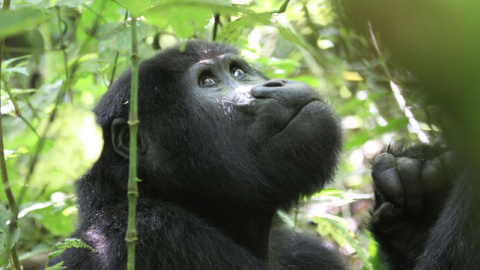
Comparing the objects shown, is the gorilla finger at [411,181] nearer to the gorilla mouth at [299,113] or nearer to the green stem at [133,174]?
the gorilla mouth at [299,113]

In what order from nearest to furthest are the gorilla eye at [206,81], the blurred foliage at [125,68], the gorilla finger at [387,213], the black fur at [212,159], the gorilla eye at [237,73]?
the blurred foliage at [125,68], the black fur at [212,159], the gorilla finger at [387,213], the gorilla eye at [206,81], the gorilla eye at [237,73]

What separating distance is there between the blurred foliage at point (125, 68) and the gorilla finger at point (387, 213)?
1.18 feet

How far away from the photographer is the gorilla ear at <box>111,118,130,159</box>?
3.40 metres

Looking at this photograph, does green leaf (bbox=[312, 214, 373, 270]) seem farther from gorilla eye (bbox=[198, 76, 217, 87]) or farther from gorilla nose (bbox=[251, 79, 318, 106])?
gorilla eye (bbox=[198, 76, 217, 87])

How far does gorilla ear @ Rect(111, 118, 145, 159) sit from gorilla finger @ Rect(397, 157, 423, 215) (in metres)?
1.57

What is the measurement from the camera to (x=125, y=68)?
197 inches

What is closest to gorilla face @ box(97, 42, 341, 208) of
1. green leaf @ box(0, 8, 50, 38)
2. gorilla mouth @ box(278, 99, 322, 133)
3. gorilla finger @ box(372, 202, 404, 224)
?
A: gorilla mouth @ box(278, 99, 322, 133)

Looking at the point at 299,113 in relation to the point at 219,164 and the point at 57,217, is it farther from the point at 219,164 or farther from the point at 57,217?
the point at 57,217

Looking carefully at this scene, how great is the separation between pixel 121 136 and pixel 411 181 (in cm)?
176

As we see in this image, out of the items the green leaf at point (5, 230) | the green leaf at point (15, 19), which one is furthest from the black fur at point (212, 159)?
the green leaf at point (15, 19)

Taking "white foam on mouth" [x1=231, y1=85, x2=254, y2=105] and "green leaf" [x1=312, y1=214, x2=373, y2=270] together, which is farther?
"green leaf" [x1=312, y1=214, x2=373, y2=270]

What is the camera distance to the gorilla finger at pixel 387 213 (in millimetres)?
3492

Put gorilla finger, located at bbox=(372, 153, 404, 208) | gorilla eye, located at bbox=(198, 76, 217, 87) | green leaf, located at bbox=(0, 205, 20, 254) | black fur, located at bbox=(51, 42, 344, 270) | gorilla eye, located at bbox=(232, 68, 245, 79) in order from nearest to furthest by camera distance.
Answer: green leaf, located at bbox=(0, 205, 20, 254), black fur, located at bbox=(51, 42, 344, 270), gorilla finger, located at bbox=(372, 153, 404, 208), gorilla eye, located at bbox=(198, 76, 217, 87), gorilla eye, located at bbox=(232, 68, 245, 79)

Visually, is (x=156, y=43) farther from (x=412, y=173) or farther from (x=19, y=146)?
(x=412, y=173)
